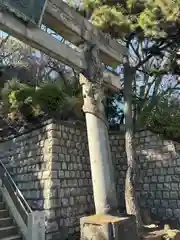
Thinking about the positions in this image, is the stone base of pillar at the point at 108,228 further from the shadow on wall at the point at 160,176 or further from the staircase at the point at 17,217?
the shadow on wall at the point at 160,176

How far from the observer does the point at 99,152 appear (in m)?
3.41

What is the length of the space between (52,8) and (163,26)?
291 centimetres

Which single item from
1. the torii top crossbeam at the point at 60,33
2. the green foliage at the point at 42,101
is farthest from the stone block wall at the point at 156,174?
the torii top crossbeam at the point at 60,33

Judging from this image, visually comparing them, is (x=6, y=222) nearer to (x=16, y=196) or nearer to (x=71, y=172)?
(x=16, y=196)

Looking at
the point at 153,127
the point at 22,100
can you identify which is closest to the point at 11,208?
the point at 22,100

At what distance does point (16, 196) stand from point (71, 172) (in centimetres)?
143

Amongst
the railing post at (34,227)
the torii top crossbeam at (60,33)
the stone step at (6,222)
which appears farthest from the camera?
the stone step at (6,222)

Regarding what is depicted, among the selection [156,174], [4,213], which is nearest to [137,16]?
[156,174]

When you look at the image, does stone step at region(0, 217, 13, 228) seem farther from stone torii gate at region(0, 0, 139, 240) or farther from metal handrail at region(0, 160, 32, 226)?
stone torii gate at region(0, 0, 139, 240)

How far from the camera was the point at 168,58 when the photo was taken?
7133mm

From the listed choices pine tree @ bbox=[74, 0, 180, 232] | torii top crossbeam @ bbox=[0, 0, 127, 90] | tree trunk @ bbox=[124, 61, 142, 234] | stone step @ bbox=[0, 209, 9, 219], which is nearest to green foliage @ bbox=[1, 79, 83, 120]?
tree trunk @ bbox=[124, 61, 142, 234]

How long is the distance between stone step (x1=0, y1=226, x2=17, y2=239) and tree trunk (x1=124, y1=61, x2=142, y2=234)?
2.29 meters

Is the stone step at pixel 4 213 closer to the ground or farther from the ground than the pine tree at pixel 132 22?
closer to the ground

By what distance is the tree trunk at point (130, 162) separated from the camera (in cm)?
530
